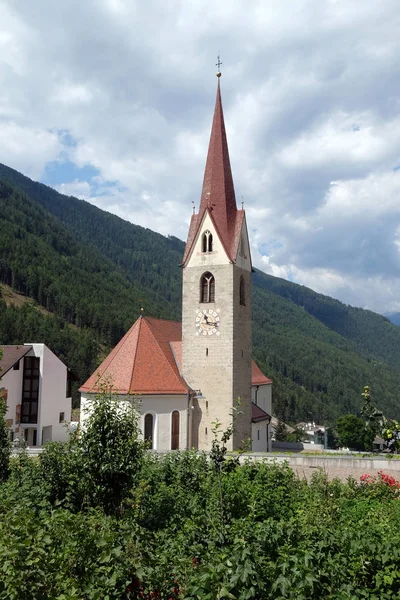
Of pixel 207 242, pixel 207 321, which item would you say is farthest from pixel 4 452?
pixel 207 242

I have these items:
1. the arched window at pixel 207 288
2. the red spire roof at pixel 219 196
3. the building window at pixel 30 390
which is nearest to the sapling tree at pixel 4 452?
the arched window at pixel 207 288

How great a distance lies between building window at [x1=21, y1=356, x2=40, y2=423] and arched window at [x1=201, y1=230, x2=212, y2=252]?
19.5 metres

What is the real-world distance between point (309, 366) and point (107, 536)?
195m

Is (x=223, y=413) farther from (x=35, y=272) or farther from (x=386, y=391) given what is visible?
(x=386, y=391)

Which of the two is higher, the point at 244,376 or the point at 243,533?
the point at 244,376

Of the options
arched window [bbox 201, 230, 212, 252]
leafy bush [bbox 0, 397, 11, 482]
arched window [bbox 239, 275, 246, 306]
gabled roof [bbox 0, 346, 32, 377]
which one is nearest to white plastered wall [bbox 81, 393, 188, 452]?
arched window [bbox 239, 275, 246, 306]

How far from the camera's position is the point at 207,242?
30.9 m

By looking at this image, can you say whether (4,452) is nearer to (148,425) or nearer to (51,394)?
(148,425)

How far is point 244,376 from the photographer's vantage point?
30.5 meters

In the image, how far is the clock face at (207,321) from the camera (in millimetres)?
29828

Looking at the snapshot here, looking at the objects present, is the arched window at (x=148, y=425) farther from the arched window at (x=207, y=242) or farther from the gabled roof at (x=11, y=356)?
the gabled roof at (x=11, y=356)

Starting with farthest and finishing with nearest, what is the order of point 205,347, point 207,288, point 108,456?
point 207,288 → point 205,347 → point 108,456

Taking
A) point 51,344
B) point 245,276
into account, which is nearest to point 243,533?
point 245,276

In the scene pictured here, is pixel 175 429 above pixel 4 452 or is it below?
below
